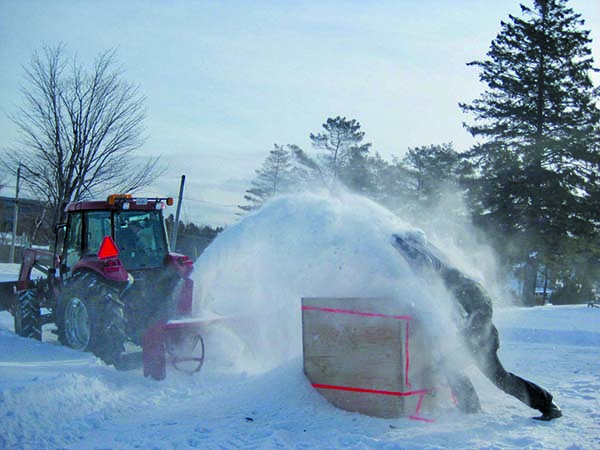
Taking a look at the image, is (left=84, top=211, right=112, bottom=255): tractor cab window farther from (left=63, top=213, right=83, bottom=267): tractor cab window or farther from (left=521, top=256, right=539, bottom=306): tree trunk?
(left=521, top=256, right=539, bottom=306): tree trunk

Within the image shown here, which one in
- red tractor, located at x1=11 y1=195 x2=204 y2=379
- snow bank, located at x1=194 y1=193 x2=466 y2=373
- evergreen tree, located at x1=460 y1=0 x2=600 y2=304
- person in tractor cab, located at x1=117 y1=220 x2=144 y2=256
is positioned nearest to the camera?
snow bank, located at x1=194 y1=193 x2=466 y2=373

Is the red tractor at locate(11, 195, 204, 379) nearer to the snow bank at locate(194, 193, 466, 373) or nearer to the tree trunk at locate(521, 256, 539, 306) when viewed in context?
the snow bank at locate(194, 193, 466, 373)

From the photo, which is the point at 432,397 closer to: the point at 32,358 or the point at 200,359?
the point at 200,359

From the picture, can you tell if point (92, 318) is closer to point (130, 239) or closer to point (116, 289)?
point (116, 289)

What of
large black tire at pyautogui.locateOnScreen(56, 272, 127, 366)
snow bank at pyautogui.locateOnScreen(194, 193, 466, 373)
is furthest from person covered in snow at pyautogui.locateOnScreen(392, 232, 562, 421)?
large black tire at pyautogui.locateOnScreen(56, 272, 127, 366)

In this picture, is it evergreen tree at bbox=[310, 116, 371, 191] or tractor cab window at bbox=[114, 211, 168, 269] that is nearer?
tractor cab window at bbox=[114, 211, 168, 269]

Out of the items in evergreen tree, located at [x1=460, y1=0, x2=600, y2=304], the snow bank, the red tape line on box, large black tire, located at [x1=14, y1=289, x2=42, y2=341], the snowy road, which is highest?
evergreen tree, located at [x1=460, y1=0, x2=600, y2=304]

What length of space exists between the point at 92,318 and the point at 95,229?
1496 millimetres

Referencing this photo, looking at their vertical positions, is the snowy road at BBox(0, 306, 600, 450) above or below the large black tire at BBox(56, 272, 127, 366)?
below

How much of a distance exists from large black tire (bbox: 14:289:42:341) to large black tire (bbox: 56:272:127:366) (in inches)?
31.0

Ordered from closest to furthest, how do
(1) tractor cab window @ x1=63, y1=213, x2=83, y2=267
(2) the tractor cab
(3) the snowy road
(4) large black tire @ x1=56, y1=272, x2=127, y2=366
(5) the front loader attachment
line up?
(3) the snowy road
(5) the front loader attachment
(4) large black tire @ x1=56, y1=272, x2=127, y2=366
(2) the tractor cab
(1) tractor cab window @ x1=63, y1=213, x2=83, y2=267

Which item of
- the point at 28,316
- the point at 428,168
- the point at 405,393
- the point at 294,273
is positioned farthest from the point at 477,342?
the point at 428,168

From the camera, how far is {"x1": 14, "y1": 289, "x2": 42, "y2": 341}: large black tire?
8.41 meters

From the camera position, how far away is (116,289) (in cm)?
739
